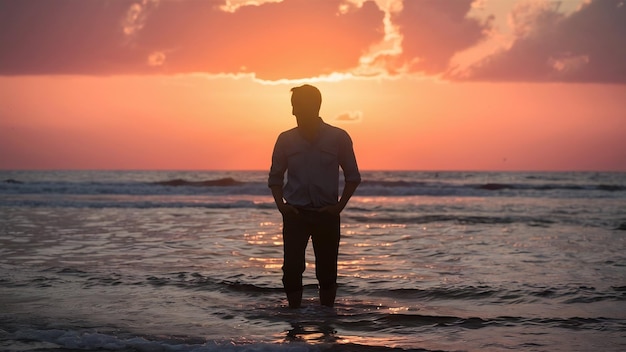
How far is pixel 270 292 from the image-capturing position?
26.7 ft

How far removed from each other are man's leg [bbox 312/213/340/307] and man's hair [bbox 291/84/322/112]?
930mm

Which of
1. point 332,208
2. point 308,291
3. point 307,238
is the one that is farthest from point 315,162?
point 308,291

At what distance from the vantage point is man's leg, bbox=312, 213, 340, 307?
6.28 metres

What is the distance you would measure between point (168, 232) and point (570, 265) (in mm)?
8160

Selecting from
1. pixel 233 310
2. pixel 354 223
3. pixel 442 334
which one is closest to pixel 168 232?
pixel 354 223

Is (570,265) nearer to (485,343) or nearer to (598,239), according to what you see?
(598,239)

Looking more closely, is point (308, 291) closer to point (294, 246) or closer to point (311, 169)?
point (294, 246)

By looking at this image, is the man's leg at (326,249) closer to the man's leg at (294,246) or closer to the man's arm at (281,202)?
the man's leg at (294,246)

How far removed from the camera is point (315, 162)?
614 cm

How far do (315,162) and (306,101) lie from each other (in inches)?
Answer: 20.3

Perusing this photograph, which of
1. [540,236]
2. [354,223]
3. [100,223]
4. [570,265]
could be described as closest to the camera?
[570,265]

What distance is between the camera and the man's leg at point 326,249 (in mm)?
6277

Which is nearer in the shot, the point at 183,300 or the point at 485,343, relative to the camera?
the point at 485,343

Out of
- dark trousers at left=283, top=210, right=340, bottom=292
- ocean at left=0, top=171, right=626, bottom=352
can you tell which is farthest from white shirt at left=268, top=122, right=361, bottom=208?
ocean at left=0, top=171, right=626, bottom=352
